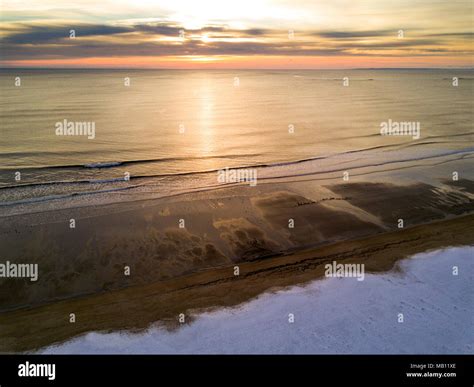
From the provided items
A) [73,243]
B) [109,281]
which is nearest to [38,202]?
[73,243]

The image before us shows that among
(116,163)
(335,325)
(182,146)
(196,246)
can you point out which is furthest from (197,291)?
(182,146)

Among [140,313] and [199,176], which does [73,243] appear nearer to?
[140,313]

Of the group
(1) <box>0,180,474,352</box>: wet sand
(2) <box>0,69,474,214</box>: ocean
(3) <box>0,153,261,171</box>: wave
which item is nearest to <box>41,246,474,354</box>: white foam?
(1) <box>0,180,474,352</box>: wet sand

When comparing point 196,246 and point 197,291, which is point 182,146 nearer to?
point 196,246

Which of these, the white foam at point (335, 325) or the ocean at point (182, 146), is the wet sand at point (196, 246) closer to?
the white foam at point (335, 325)

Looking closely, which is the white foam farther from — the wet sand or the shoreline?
the wet sand

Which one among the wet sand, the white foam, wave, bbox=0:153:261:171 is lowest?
the white foam

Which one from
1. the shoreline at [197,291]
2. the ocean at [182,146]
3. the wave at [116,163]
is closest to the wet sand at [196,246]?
the shoreline at [197,291]
